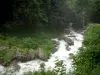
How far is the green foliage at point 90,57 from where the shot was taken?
24.9 ft

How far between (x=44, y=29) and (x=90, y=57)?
69.6 feet

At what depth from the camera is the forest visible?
10.3 meters

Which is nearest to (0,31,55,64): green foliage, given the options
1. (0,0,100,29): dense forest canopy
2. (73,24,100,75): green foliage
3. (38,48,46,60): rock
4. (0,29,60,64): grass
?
(0,29,60,64): grass

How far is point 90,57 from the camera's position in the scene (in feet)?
30.7

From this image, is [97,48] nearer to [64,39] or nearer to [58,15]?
[64,39]

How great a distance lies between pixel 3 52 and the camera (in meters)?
17.9

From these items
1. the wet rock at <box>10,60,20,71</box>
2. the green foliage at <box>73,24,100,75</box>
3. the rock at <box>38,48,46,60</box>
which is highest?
the rock at <box>38,48,46,60</box>

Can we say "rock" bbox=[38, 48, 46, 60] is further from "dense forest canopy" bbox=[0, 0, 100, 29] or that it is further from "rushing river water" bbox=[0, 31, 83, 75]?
"dense forest canopy" bbox=[0, 0, 100, 29]

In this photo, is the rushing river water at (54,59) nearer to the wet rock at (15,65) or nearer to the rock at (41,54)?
the wet rock at (15,65)

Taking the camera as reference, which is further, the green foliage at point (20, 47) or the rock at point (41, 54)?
the rock at point (41, 54)

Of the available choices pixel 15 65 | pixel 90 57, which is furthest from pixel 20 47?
pixel 90 57

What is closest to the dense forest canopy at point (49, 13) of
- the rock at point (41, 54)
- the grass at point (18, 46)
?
the grass at point (18, 46)

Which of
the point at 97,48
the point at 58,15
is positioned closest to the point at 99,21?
the point at 58,15

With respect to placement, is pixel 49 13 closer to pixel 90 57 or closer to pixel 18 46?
pixel 18 46
